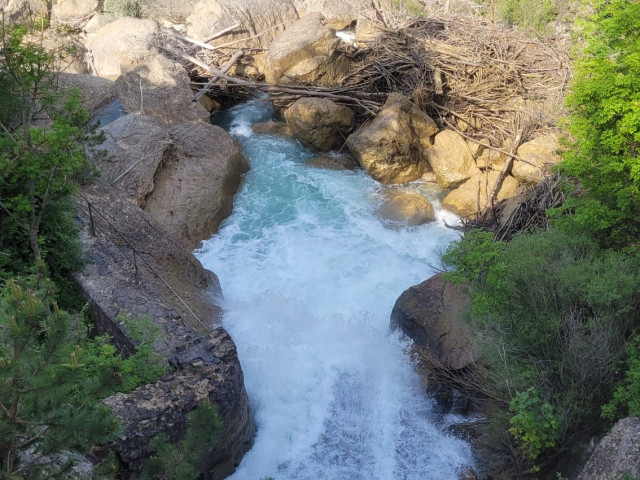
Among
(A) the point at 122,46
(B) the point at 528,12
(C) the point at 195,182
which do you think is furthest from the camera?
(B) the point at 528,12

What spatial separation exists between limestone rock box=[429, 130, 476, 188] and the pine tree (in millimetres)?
10855

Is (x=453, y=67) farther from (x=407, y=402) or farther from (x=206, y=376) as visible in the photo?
(x=206, y=376)

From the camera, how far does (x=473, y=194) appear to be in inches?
517

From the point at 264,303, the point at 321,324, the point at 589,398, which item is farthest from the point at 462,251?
the point at 264,303

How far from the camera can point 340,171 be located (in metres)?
14.8

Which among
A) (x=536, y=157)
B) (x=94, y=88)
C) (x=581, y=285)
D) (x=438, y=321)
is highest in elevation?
(x=94, y=88)

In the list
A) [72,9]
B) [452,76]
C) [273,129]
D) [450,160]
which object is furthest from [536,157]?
[72,9]

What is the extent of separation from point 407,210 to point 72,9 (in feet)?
53.3

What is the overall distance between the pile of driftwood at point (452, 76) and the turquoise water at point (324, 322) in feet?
7.85

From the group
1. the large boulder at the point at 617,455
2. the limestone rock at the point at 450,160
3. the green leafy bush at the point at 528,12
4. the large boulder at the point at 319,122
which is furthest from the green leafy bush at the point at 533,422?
→ the green leafy bush at the point at 528,12

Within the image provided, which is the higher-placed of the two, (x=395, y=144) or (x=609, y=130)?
(x=609, y=130)

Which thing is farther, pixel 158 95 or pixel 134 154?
pixel 158 95

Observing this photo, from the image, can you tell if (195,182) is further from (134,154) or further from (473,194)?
(473,194)

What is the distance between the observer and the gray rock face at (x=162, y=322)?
7125mm
